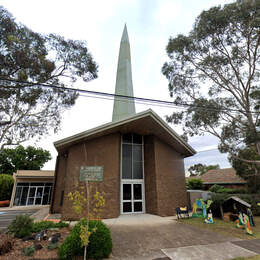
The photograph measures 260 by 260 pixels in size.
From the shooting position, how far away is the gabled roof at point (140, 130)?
965 centimetres

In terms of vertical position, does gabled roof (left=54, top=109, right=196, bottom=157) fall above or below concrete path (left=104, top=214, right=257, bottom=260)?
above

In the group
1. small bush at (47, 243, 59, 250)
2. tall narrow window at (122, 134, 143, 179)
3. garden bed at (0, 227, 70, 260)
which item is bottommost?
garden bed at (0, 227, 70, 260)

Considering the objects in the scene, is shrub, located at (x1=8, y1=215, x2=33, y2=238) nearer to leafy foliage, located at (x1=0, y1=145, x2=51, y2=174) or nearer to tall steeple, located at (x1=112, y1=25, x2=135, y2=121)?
tall steeple, located at (x1=112, y1=25, x2=135, y2=121)

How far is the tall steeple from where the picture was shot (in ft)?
62.4

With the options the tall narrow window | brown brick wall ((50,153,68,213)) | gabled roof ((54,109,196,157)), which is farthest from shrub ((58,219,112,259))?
brown brick wall ((50,153,68,213))

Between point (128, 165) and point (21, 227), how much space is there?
7.29 metres

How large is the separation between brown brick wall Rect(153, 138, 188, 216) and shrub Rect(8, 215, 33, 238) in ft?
24.8

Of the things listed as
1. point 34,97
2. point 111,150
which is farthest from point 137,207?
point 34,97

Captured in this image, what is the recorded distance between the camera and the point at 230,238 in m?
6.24

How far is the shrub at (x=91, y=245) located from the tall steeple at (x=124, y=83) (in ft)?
47.3

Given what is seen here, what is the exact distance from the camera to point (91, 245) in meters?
4.25

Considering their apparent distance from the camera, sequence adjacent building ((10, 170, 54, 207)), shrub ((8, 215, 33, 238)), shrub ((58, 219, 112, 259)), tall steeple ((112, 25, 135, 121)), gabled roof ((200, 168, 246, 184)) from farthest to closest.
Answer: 1. gabled roof ((200, 168, 246, 184))
2. tall steeple ((112, 25, 135, 121))
3. adjacent building ((10, 170, 54, 207))
4. shrub ((8, 215, 33, 238))
5. shrub ((58, 219, 112, 259))

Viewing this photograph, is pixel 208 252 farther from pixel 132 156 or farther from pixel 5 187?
pixel 5 187

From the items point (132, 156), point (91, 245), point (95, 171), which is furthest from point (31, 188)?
point (91, 245)
